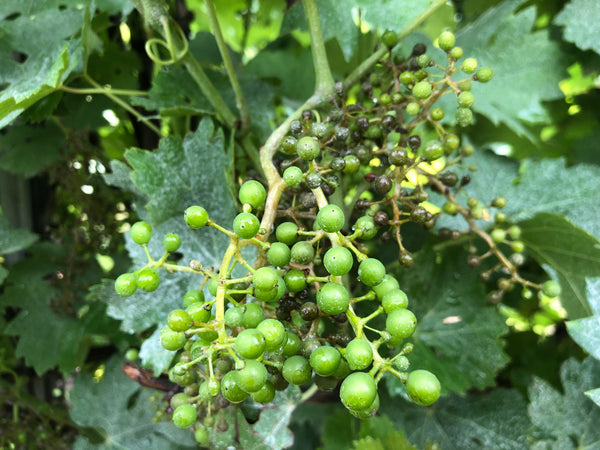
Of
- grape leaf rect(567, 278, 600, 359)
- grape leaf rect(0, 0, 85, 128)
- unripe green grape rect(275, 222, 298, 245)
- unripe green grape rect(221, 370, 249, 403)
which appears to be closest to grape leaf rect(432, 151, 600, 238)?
grape leaf rect(567, 278, 600, 359)

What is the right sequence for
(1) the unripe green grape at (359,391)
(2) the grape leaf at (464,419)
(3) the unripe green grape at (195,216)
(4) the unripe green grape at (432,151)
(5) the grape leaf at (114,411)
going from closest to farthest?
(1) the unripe green grape at (359,391), (3) the unripe green grape at (195,216), (4) the unripe green grape at (432,151), (2) the grape leaf at (464,419), (5) the grape leaf at (114,411)

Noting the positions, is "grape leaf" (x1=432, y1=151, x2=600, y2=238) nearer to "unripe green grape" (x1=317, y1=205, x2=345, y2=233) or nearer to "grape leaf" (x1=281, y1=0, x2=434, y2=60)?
"grape leaf" (x1=281, y1=0, x2=434, y2=60)

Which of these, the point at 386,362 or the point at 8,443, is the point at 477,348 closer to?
the point at 386,362

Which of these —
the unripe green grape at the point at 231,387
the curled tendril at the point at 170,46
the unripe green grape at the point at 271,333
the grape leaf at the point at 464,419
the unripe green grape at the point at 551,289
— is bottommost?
the grape leaf at the point at 464,419

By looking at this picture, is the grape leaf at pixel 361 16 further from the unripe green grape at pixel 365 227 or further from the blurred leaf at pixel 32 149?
the blurred leaf at pixel 32 149

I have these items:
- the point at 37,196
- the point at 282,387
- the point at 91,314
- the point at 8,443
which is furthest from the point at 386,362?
the point at 37,196

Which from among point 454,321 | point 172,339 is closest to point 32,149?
point 172,339

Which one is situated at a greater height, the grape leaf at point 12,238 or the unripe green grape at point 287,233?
the unripe green grape at point 287,233

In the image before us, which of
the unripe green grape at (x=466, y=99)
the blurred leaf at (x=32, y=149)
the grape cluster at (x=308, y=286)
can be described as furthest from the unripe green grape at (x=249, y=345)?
the blurred leaf at (x=32, y=149)
